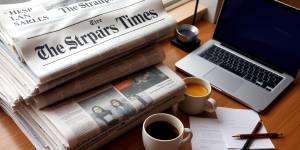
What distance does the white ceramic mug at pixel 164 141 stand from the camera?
608mm

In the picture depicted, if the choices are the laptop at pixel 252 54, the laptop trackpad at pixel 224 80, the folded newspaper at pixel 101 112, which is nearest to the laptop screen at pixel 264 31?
the laptop at pixel 252 54

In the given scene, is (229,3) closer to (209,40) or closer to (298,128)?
(209,40)

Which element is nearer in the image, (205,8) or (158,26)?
(158,26)

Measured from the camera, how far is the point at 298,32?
85 cm

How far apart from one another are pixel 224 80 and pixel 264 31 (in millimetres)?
180

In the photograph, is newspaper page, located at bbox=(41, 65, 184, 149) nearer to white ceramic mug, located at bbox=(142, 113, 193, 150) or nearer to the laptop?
white ceramic mug, located at bbox=(142, 113, 193, 150)

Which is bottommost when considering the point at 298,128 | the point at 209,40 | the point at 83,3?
the point at 298,128

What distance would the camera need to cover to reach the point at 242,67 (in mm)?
904

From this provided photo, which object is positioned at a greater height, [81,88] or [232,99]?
[81,88]

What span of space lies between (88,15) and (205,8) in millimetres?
552

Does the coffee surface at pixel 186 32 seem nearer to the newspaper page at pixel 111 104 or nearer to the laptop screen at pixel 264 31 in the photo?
the laptop screen at pixel 264 31

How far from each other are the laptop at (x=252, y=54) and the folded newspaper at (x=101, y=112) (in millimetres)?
188

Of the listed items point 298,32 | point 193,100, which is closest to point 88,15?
point 193,100

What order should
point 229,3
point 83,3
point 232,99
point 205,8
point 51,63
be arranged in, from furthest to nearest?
1. point 205,8
2. point 229,3
3. point 232,99
4. point 83,3
5. point 51,63
